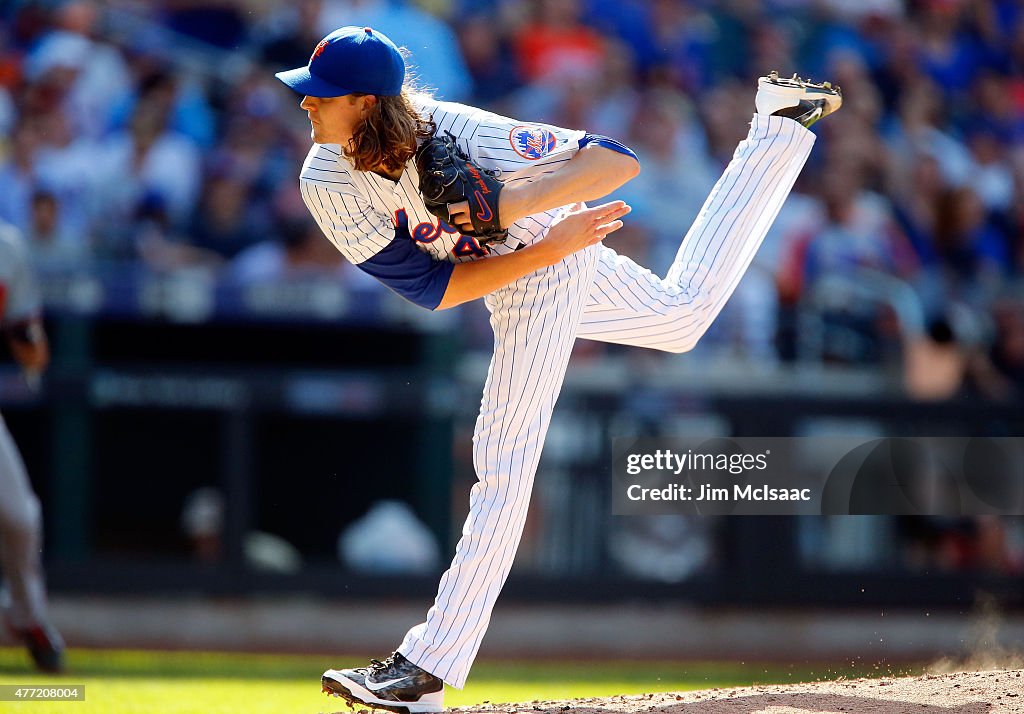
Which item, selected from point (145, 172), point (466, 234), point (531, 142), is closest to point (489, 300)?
point (466, 234)

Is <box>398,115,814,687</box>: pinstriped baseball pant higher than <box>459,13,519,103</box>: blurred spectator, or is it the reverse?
<box>459,13,519,103</box>: blurred spectator

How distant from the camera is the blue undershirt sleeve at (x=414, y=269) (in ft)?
10.5

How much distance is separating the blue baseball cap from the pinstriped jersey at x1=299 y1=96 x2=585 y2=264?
21 centimetres

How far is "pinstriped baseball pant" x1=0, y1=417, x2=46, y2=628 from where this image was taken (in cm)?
532

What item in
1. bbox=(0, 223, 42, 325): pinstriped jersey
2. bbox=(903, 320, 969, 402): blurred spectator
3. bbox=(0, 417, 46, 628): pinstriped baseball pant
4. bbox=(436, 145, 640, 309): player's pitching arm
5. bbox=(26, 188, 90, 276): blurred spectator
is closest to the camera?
bbox=(436, 145, 640, 309): player's pitching arm

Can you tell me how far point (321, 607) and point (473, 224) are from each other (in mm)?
3604

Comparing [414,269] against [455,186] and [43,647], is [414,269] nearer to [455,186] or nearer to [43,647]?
[455,186]

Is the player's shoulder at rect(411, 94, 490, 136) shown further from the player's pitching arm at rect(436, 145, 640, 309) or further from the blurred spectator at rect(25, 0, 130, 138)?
the blurred spectator at rect(25, 0, 130, 138)

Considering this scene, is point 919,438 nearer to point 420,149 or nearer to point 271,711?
point 271,711

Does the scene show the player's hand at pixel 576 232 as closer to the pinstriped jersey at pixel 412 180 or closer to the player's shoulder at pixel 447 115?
the pinstriped jersey at pixel 412 180

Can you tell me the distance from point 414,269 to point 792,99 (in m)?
1.41

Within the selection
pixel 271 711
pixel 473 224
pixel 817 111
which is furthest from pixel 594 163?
pixel 271 711

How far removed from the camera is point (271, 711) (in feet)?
13.1

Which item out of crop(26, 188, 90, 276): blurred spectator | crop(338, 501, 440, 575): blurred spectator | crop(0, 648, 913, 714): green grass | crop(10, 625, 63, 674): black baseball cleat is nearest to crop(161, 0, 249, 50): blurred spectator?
crop(26, 188, 90, 276): blurred spectator
